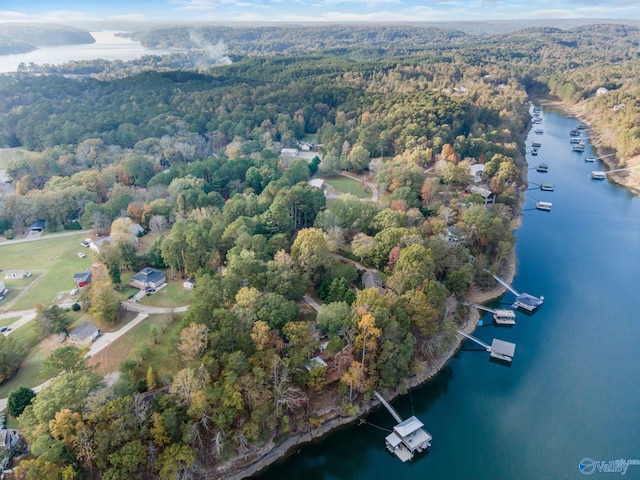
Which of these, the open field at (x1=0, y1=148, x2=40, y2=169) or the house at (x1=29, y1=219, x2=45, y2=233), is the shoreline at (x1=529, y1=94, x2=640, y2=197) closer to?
the house at (x1=29, y1=219, x2=45, y2=233)

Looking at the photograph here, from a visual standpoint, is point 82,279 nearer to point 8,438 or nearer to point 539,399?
point 8,438

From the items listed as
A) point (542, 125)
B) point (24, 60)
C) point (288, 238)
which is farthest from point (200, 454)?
point (24, 60)

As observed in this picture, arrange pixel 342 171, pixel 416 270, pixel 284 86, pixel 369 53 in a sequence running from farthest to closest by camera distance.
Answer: pixel 369 53 → pixel 284 86 → pixel 342 171 → pixel 416 270

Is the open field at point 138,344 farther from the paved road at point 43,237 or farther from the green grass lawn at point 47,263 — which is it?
the paved road at point 43,237

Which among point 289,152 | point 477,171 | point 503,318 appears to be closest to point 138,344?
point 503,318

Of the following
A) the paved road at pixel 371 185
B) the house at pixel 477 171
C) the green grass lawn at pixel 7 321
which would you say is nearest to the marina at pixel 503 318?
the paved road at pixel 371 185

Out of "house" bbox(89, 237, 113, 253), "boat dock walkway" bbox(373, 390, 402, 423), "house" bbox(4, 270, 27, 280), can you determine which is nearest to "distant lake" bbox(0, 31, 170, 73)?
"house" bbox(89, 237, 113, 253)

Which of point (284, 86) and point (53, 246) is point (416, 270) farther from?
point (284, 86)
